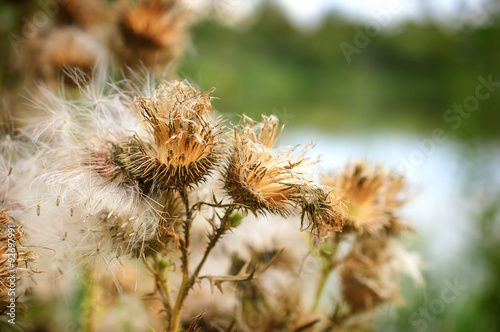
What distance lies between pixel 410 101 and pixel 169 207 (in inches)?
241

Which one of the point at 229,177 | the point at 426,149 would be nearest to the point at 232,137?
the point at 229,177

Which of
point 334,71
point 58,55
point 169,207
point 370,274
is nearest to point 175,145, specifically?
point 169,207

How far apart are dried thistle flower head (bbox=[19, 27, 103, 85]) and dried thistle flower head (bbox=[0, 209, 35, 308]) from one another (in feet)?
1.39

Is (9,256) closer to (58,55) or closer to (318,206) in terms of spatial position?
(318,206)

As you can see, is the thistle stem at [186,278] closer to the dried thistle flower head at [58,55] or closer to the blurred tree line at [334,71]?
the dried thistle flower head at [58,55]

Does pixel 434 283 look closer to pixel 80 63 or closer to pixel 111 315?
pixel 111 315

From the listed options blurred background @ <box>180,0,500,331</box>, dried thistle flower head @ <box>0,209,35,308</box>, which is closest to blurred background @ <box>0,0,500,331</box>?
blurred background @ <box>180,0,500,331</box>

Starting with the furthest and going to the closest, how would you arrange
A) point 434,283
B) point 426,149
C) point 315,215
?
point 434,283 < point 426,149 < point 315,215

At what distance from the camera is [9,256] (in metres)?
0.44

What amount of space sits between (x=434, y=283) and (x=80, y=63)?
1361 millimetres

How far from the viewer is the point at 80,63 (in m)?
0.84

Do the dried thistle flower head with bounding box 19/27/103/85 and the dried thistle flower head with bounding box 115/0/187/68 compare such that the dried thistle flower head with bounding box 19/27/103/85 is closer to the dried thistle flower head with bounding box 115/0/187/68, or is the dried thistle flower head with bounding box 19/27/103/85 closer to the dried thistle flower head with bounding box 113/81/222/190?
the dried thistle flower head with bounding box 115/0/187/68

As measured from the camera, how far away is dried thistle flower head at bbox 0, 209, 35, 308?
0.44 metres

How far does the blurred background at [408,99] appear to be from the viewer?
114 cm
